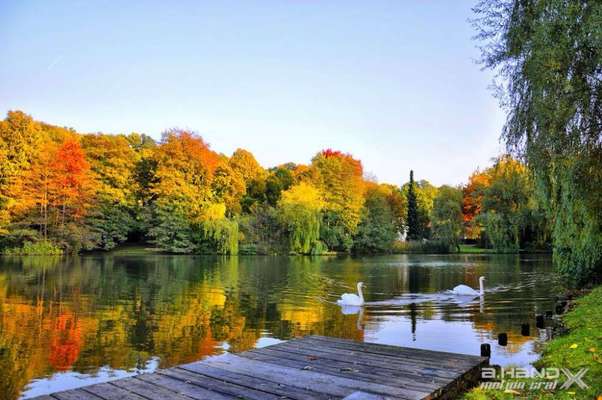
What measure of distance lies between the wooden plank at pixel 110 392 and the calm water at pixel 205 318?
2.05 m

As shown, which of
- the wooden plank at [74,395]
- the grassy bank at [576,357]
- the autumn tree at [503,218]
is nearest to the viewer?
the wooden plank at [74,395]

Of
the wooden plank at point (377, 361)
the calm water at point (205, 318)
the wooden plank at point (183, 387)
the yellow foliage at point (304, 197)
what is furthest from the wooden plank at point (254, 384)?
the yellow foliage at point (304, 197)

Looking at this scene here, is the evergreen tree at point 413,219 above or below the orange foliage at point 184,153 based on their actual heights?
below

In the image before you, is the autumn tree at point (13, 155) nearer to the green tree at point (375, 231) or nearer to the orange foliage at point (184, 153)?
the orange foliage at point (184, 153)

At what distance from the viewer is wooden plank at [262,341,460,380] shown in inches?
185

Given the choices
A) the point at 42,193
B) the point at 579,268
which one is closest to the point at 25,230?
the point at 42,193

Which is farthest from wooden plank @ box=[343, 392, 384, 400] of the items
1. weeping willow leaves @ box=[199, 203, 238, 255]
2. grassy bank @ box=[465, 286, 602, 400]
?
weeping willow leaves @ box=[199, 203, 238, 255]

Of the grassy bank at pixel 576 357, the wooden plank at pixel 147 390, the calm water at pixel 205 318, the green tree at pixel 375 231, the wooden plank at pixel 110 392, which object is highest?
the green tree at pixel 375 231

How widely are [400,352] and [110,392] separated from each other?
10.2 feet

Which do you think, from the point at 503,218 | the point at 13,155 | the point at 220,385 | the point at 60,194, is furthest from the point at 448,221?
the point at 220,385

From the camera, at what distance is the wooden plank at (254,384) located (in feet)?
13.0

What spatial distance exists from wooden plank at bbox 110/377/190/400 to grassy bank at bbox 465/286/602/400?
2587 mm

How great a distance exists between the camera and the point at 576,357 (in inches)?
219

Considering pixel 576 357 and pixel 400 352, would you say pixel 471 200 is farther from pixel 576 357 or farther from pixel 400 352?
pixel 400 352
